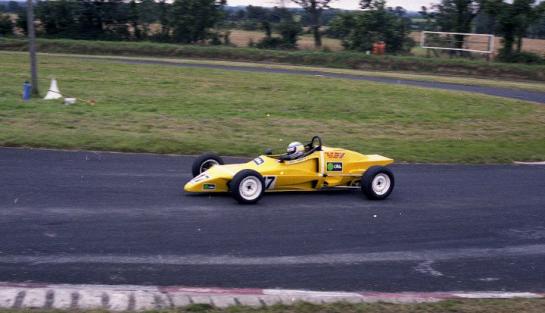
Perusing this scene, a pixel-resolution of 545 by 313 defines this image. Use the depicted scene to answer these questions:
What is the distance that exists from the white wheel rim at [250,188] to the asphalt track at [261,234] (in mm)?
177

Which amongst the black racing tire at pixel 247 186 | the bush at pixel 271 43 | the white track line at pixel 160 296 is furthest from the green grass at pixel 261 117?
the bush at pixel 271 43

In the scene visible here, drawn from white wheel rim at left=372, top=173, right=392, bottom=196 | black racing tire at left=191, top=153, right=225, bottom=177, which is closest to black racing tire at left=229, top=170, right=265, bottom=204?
black racing tire at left=191, top=153, right=225, bottom=177

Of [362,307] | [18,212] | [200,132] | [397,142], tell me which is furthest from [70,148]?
[362,307]

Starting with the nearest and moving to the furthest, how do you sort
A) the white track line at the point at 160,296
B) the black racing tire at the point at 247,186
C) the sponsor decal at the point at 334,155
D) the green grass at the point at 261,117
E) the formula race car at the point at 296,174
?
the white track line at the point at 160,296 → the black racing tire at the point at 247,186 → the formula race car at the point at 296,174 → the sponsor decal at the point at 334,155 → the green grass at the point at 261,117

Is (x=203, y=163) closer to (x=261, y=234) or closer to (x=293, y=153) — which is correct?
(x=293, y=153)

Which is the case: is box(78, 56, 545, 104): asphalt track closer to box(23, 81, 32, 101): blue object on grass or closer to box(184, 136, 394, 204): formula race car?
box(23, 81, 32, 101): blue object on grass

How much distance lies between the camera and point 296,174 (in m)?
11.9

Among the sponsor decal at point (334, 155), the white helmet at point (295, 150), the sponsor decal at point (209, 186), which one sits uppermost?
the white helmet at point (295, 150)

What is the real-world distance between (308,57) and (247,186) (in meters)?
34.3

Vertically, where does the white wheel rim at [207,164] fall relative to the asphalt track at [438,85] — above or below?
above

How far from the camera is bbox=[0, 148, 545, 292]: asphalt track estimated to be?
321 inches

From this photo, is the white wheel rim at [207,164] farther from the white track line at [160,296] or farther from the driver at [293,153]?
the white track line at [160,296]

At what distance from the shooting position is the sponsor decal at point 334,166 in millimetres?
12141

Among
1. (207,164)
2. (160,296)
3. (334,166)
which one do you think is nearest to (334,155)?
(334,166)
